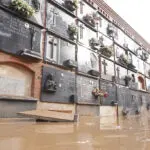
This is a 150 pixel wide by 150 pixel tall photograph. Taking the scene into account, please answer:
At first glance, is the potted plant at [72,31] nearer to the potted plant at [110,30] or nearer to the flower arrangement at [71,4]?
the flower arrangement at [71,4]

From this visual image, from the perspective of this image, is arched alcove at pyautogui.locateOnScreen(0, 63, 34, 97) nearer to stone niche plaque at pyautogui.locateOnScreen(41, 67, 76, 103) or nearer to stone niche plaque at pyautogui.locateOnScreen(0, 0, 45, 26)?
stone niche plaque at pyautogui.locateOnScreen(41, 67, 76, 103)

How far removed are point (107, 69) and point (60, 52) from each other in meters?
5.74

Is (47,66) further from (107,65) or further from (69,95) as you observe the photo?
(107,65)

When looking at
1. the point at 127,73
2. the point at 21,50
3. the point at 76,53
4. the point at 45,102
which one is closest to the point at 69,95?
the point at 45,102

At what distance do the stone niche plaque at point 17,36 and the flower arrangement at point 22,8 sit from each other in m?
0.40

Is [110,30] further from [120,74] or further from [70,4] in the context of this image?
[70,4]

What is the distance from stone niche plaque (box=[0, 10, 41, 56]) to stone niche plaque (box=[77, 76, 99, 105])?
12.5 ft

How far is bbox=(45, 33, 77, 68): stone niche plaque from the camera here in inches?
435

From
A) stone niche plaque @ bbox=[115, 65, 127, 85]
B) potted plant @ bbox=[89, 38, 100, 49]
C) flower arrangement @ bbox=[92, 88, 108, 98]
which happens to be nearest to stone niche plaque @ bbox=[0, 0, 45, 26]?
potted plant @ bbox=[89, 38, 100, 49]

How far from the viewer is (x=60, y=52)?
11.6 meters

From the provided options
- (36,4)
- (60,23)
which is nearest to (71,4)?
(60,23)

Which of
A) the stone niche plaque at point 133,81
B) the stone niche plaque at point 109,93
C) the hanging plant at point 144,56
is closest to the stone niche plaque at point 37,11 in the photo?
the stone niche plaque at point 109,93

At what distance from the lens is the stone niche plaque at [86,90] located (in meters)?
12.4

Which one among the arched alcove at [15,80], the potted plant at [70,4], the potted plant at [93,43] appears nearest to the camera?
the arched alcove at [15,80]
